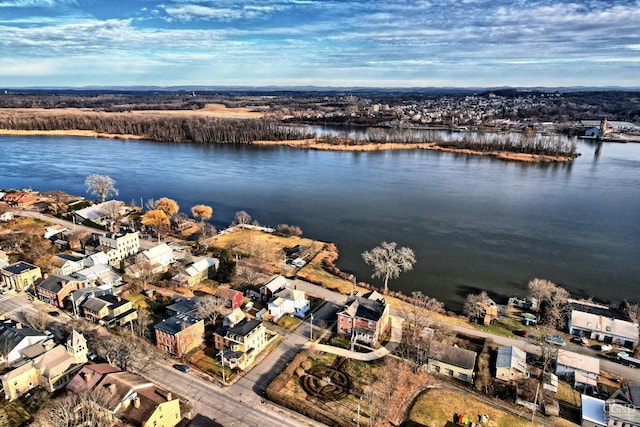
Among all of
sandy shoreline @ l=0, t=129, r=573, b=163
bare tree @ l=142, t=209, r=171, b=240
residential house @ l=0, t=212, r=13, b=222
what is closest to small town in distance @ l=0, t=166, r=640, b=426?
bare tree @ l=142, t=209, r=171, b=240

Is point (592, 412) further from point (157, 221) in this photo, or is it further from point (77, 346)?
point (157, 221)

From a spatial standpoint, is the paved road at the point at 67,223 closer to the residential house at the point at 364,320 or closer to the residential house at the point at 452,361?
the residential house at the point at 364,320

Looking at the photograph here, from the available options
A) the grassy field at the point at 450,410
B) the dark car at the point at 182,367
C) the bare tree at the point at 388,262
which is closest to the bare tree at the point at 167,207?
the bare tree at the point at 388,262

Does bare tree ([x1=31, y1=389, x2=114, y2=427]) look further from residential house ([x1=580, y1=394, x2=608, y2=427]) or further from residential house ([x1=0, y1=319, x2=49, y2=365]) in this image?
residential house ([x1=580, y1=394, x2=608, y2=427])

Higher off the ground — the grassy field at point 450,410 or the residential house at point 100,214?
the residential house at point 100,214

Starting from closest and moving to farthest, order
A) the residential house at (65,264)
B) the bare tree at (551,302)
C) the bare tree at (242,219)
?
1. the bare tree at (551,302)
2. the residential house at (65,264)
3. the bare tree at (242,219)

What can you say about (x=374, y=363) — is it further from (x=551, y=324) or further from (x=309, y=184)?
(x=309, y=184)

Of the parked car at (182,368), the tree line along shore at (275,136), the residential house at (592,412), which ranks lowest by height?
the residential house at (592,412)
